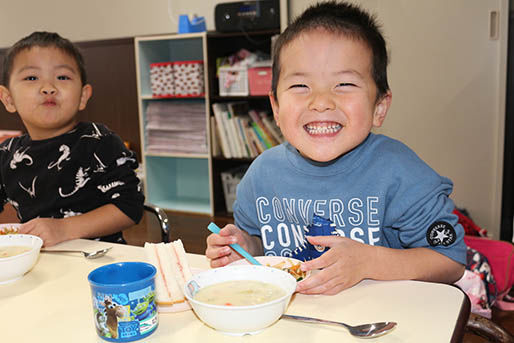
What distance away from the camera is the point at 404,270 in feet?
3.14

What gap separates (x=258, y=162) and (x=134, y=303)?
25.6 inches

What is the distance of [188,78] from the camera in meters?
3.91

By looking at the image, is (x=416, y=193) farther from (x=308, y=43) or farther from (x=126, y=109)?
(x=126, y=109)

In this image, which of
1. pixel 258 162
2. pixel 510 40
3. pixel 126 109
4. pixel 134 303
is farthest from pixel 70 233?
pixel 126 109

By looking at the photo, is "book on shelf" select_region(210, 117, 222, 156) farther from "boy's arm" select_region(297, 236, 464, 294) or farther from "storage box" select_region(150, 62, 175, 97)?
"boy's arm" select_region(297, 236, 464, 294)

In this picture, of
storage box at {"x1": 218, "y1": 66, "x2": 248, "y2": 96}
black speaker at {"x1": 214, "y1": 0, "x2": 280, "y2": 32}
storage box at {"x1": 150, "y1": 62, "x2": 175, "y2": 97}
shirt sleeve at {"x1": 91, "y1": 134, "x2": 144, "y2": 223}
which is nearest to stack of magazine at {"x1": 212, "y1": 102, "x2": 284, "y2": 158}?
storage box at {"x1": 218, "y1": 66, "x2": 248, "y2": 96}

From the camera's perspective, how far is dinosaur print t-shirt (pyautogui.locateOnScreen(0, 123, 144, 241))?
4.98 feet

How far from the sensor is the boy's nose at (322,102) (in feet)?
3.43

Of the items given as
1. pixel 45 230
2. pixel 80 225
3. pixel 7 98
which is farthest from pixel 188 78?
pixel 45 230

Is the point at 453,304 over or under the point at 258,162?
under

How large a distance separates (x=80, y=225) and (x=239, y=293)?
722 mm

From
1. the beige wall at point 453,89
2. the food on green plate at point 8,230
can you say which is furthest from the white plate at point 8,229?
the beige wall at point 453,89

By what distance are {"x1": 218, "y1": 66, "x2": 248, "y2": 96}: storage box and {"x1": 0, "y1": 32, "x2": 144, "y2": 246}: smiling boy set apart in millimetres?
2165

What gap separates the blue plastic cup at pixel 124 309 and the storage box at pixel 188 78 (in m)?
3.26
